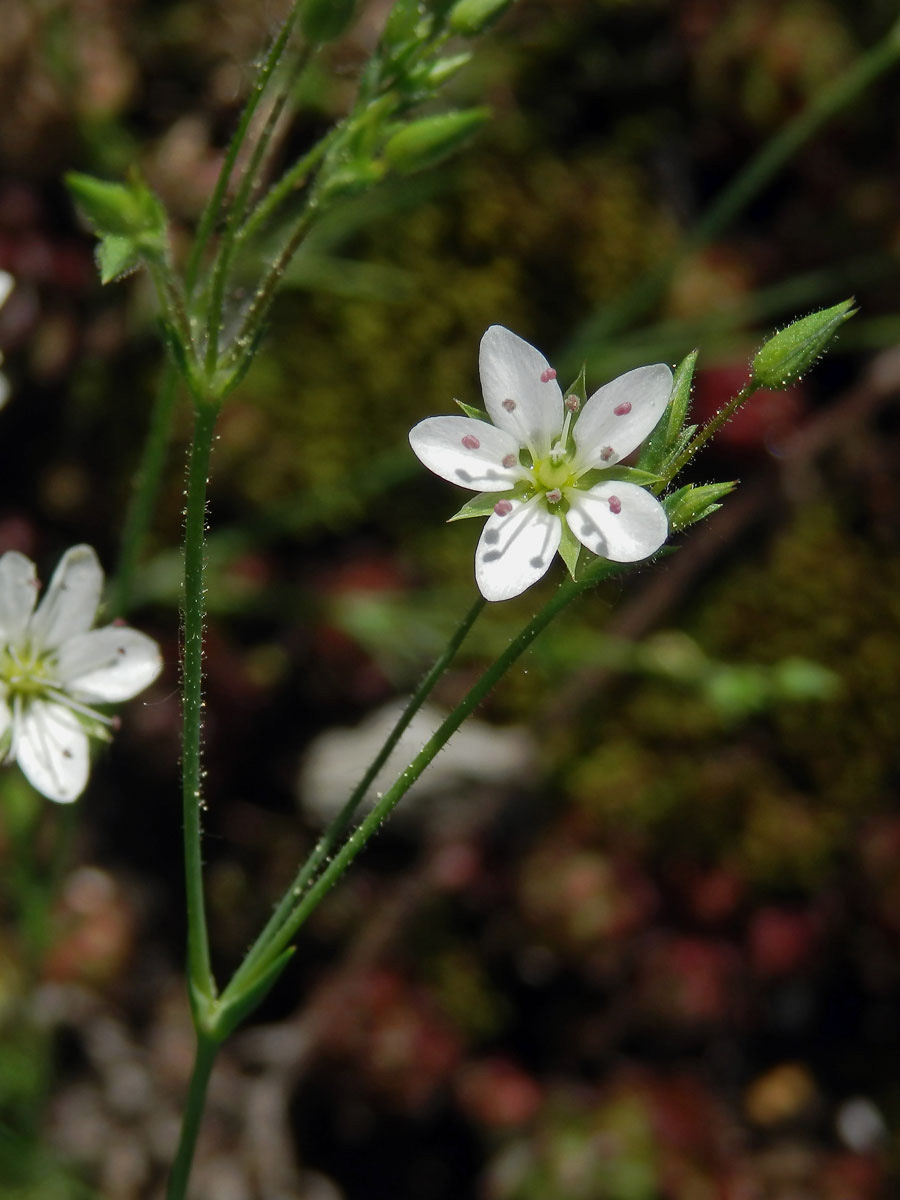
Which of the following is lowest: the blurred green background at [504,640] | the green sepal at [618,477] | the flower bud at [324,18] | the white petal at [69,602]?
the blurred green background at [504,640]

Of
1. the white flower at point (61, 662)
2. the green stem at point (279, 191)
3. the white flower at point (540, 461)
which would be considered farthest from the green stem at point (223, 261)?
the white flower at point (61, 662)

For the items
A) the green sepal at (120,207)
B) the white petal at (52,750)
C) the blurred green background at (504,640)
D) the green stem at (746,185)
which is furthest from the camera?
the blurred green background at (504,640)

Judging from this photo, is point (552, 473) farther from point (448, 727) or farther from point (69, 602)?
point (69, 602)

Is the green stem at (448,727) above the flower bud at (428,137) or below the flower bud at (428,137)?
below

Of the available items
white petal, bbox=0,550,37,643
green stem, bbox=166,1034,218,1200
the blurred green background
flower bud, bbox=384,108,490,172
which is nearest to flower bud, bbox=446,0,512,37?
flower bud, bbox=384,108,490,172

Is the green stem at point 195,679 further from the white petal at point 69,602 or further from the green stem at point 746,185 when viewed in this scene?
the green stem at point 746,185

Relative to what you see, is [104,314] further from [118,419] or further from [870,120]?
[870,120]

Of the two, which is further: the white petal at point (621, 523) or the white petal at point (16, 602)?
the white petal at point (16, 602)

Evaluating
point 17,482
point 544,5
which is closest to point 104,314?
point 17,482

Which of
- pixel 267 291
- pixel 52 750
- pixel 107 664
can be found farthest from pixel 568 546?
pixel 52 750
